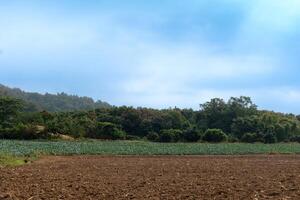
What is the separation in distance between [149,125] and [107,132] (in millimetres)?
14106

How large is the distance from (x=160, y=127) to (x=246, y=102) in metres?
28.6

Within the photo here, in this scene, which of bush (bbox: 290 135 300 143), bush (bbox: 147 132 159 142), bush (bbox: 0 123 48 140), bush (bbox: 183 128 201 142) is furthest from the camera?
bush (bbox: 290 135 300 143)

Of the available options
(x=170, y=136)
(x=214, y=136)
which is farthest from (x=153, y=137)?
(x=214, y=136)

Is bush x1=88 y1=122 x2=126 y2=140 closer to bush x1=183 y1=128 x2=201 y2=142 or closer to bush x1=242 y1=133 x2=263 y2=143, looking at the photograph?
bush x1=183 y1=128 x2=201 y2=142

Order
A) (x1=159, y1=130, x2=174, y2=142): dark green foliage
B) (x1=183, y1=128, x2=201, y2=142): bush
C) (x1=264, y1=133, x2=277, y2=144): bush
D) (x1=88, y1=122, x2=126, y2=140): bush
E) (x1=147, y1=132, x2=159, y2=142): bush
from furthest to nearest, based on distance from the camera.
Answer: (x1=264, y1=133, x2=277, y2=144): bush < (x1=88, y1=122, x2=126, y2=140): bush < (x1=147, y1=132, x2=159, y2=142): bush < (x1=183, y1=128, x2=201, y2=142): bush < (x1=159, y1=130, x2=174, y2=142): dark green foliage

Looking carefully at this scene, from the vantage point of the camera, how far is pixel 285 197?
15672mm

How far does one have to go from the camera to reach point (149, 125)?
10738cm

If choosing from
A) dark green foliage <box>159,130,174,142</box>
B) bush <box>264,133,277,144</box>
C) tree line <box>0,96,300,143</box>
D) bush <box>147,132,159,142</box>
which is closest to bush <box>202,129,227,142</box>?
tree line <box>0,96,300,143</box>

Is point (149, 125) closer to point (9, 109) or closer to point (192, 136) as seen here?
point (192, 136)

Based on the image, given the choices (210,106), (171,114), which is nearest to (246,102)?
(210,106)

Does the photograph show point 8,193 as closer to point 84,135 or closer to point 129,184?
point 129,184

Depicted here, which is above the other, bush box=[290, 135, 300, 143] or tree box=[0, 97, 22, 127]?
tree box=[0, 97, 22, 127]

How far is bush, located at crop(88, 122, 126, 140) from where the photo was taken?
3738 inches

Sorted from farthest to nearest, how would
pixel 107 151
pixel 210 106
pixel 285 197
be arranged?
pixel 210 106 < pixel 107 151 < pixel 285 197
